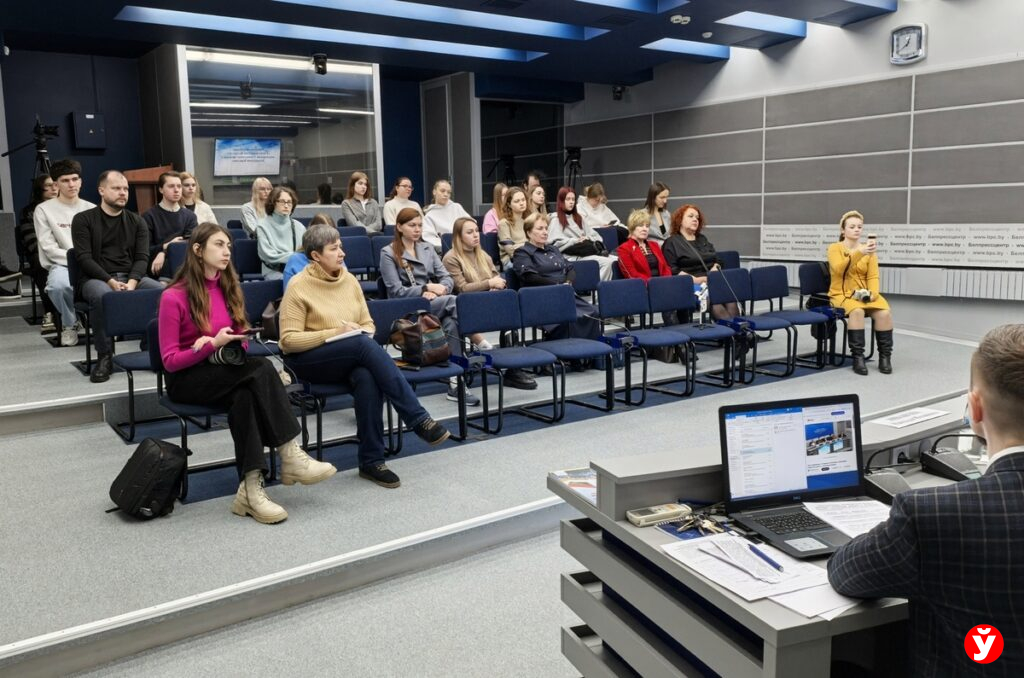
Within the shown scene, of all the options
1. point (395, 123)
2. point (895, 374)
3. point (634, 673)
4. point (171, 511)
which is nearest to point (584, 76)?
point (395, 123)

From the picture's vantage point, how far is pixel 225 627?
2656 mm

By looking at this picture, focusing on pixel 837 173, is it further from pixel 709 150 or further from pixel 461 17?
pixel 461 17

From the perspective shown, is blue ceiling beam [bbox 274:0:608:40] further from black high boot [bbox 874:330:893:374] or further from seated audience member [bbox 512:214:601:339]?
black high boot [bbox 874:330:893:374]

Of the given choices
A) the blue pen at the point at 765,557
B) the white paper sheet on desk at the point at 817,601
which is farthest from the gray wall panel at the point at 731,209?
the white paper sheet on desk at the point at 817,601

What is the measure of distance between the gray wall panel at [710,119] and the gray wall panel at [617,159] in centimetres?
34

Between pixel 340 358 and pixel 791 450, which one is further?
pixel 340 358

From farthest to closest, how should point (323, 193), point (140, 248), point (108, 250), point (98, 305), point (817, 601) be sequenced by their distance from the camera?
point (323, 193), point (140, 248), point (108, 250), point (98, 305), point (817, 601)

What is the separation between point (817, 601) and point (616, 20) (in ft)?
23.0

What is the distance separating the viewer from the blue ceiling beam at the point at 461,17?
7059mm

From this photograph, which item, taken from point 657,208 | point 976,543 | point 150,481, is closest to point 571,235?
point 657,208

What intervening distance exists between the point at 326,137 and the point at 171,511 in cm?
646

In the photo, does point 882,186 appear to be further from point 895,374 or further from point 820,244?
point 895,374

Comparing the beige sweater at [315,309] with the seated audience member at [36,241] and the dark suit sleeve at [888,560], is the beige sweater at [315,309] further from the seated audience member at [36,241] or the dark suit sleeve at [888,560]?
the seated audience member at [36,241]

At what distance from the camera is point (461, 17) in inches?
299
